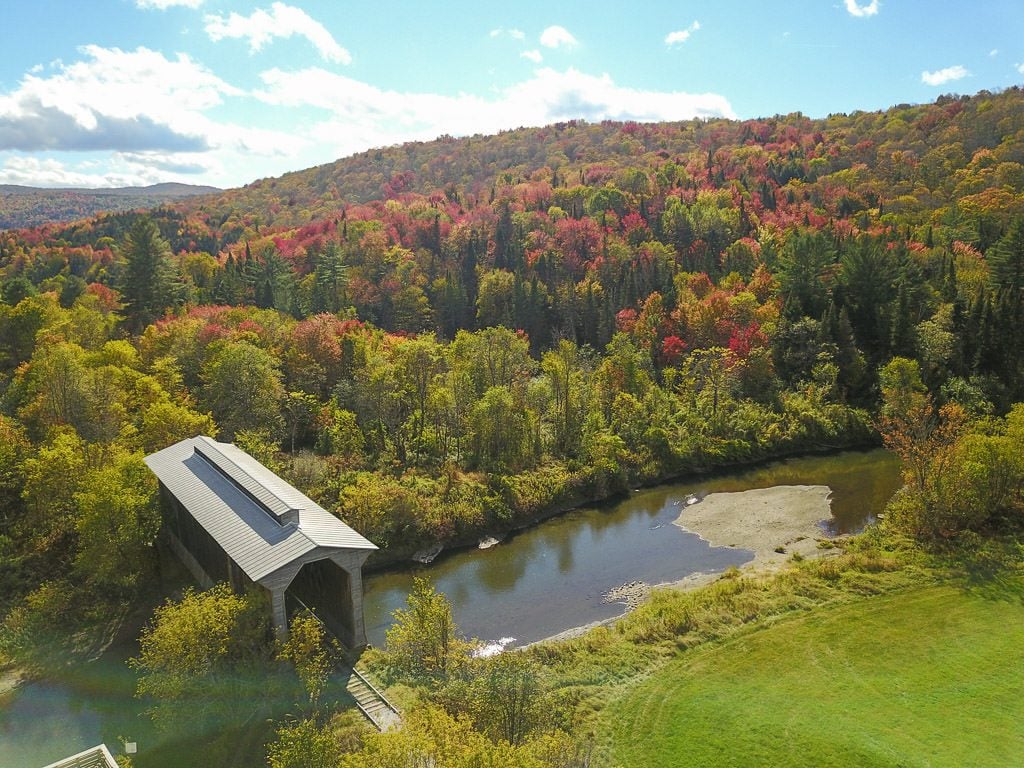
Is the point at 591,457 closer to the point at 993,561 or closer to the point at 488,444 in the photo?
the point at 488,444

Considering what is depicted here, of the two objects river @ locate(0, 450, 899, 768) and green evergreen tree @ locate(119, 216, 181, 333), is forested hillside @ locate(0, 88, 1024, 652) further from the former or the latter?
river @ locate(0, 450, 899, 768)

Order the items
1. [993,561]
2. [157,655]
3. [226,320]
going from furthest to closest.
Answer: [226,320] < [993,561] < [157,655]

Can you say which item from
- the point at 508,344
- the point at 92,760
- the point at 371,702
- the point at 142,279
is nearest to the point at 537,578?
the point at 371,702

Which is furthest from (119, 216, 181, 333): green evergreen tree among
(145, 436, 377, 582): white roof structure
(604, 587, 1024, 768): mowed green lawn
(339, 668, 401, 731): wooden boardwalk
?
(604, 587, 1024, 768): mowed green lawn

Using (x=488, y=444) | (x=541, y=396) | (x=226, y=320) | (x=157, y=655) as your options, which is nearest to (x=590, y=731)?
(x=157, y=655)

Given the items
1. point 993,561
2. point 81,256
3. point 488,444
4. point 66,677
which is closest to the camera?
point 66,677

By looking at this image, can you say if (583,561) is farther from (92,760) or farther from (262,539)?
(92,760)

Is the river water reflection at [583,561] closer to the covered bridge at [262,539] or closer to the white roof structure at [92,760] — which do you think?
the covered bridge at [262,539]
